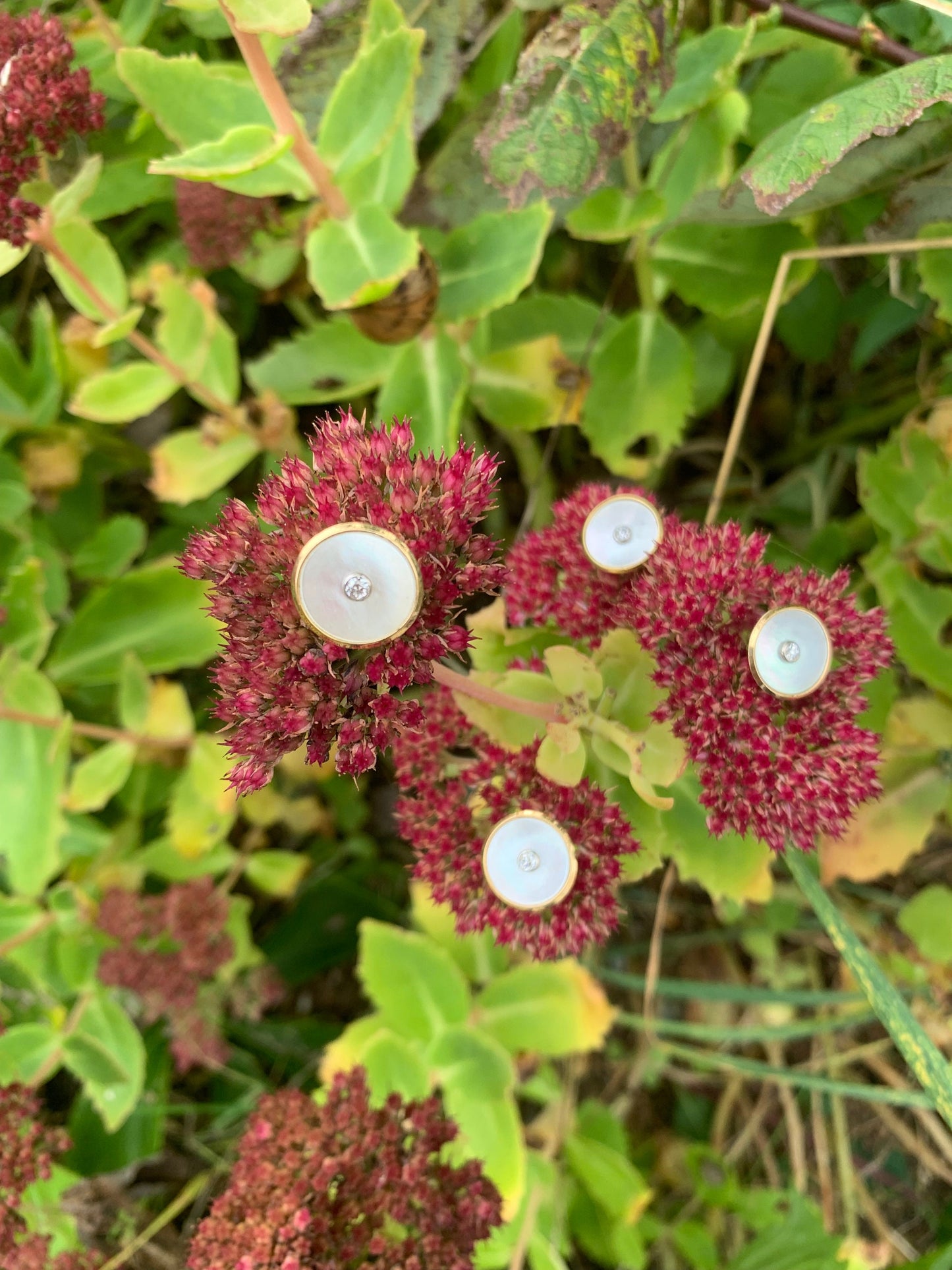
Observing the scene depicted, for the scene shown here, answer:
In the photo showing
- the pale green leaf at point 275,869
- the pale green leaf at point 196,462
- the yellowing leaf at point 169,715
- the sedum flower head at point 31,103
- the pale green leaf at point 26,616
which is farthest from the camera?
the pale green leaf at point 275,869

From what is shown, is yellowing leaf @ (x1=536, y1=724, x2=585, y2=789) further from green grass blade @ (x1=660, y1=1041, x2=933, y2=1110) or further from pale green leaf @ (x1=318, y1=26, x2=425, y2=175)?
pale green leaf @ (x1=318, y1=26, x2=425, y2=175)

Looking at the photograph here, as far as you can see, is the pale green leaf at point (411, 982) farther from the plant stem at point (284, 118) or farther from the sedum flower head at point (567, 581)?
the plant stem at point (284, 118)

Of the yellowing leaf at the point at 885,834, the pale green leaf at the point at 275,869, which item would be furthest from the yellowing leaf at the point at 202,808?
the yellowing leaf at the point at 885,834

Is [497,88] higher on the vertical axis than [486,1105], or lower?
higher

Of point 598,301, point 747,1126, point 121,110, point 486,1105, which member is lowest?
point 747,1126

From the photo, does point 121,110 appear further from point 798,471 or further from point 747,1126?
point 747,1126

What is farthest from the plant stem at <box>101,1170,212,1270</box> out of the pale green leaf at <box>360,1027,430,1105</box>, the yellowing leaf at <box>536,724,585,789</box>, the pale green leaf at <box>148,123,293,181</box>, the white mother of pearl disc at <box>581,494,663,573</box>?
the pale green leaf at <box>148,123,293,181</box>

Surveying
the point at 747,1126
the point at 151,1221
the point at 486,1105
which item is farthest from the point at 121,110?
the point at 747,1126
